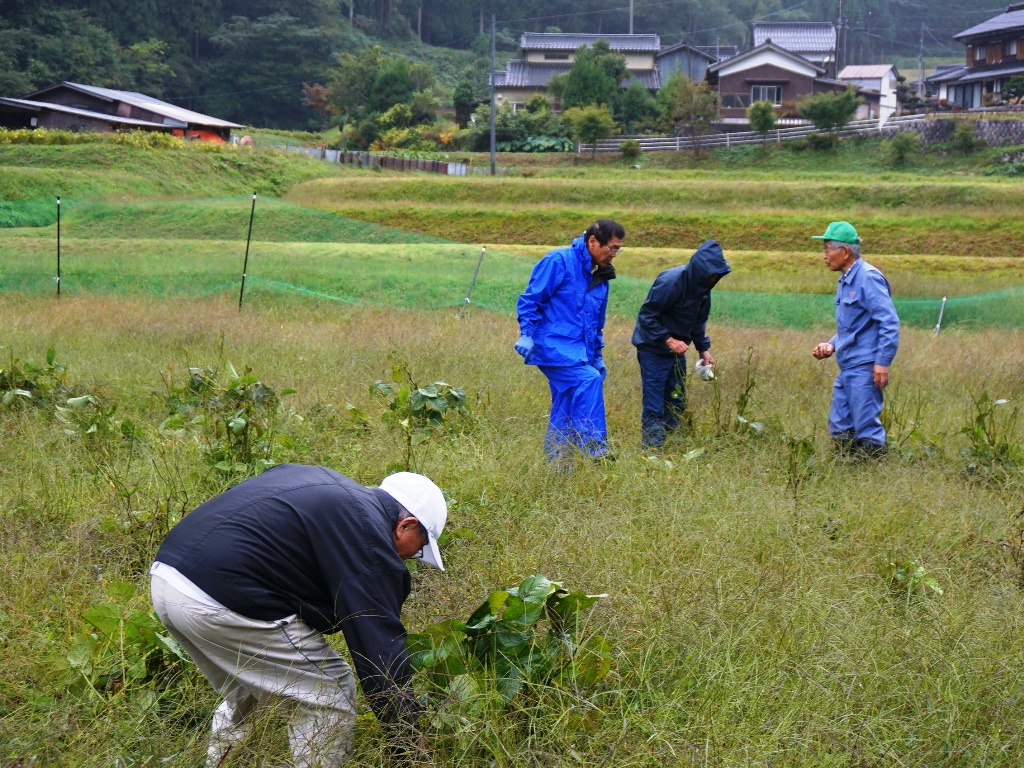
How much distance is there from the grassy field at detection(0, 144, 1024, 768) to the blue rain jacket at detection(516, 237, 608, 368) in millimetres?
583

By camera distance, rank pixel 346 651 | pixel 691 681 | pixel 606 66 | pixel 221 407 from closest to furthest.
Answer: pixel 691 681
pixel 346 651
pixel 221 407
pixel 606 66

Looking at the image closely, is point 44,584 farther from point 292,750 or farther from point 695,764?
point 695,764

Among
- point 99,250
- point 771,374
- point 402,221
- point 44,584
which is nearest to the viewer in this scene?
point 44,584

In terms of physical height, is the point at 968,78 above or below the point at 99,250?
above

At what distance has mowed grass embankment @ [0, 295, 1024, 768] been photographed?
288 cm

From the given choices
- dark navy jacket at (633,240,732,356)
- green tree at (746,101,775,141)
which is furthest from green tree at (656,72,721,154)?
dark navy jacket at (633,240,732,356)

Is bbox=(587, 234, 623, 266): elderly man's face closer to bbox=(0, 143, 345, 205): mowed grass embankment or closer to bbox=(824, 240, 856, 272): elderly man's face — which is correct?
bbox=(824, 240, 856, 272): elderly man's face

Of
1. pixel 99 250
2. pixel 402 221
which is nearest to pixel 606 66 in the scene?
pixel 402 221

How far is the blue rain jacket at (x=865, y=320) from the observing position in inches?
239

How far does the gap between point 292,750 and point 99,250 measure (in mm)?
16573

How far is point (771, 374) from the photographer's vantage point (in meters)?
8.99

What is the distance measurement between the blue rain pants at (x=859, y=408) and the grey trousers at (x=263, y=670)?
4072 mm

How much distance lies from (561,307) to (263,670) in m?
3.57

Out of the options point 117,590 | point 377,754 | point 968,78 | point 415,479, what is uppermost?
point 968,78
